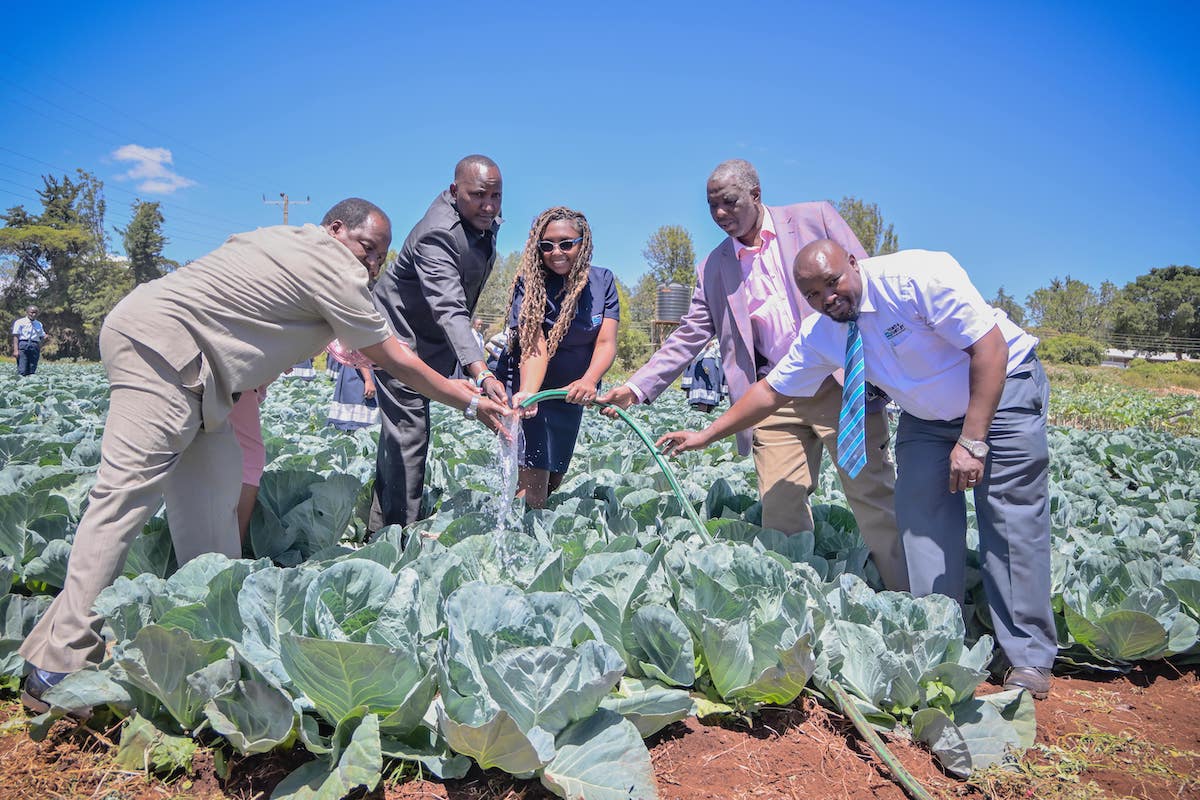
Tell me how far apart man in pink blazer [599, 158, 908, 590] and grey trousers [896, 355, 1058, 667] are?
40cm

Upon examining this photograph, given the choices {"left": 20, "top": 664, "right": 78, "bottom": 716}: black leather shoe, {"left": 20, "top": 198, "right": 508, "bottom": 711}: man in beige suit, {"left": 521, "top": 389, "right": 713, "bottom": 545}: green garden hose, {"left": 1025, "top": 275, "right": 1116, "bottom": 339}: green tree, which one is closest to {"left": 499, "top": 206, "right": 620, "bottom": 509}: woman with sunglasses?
{"left": 521, "top": 389, "right": 713, "bottom": 545}: green garden hose

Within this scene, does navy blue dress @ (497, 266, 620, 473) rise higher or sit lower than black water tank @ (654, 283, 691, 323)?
lower

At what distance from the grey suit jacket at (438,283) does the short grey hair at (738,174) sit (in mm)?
1057

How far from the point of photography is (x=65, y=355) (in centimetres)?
3659

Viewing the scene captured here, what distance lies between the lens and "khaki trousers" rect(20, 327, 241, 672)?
6.91 ft

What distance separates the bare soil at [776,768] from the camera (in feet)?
6.14

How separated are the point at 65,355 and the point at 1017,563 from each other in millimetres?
43963

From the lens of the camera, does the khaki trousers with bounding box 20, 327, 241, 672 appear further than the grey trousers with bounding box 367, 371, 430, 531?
No

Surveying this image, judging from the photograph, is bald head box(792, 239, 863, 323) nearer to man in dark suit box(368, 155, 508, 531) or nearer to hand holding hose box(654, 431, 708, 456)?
hand holding hose box(654, 431, 708, 456)

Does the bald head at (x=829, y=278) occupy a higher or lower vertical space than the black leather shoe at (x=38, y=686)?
higher

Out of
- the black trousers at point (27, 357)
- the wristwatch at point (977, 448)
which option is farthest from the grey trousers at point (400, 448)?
the black trousers at point (27, 357)

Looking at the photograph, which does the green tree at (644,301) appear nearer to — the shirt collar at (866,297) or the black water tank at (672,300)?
the black water tank at (672,300)

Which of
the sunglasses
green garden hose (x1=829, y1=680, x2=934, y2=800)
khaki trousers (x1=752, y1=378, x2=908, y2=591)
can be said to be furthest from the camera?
the sunglasses

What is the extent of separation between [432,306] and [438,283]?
106 mm
